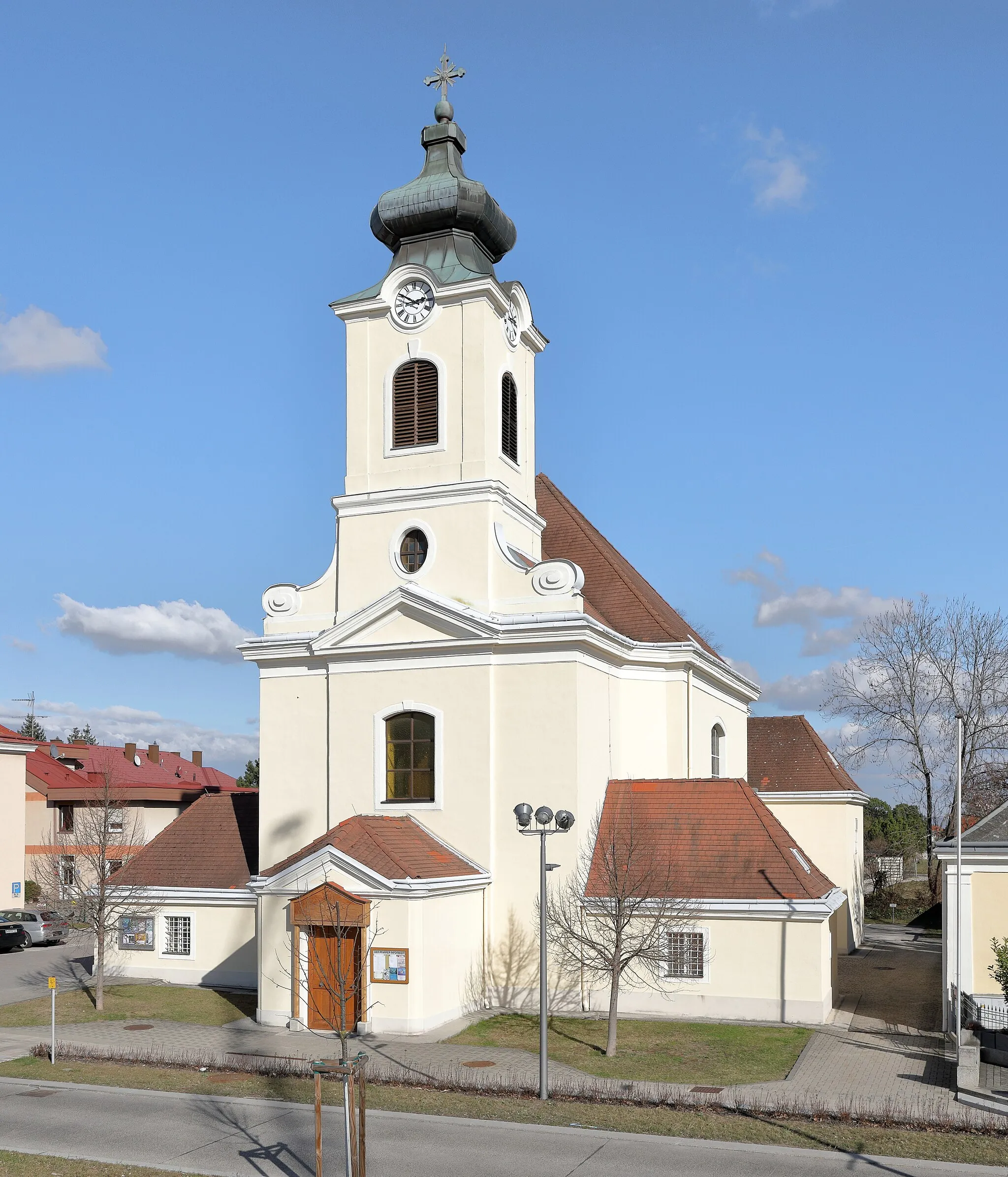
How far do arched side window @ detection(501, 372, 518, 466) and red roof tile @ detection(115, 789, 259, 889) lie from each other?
1130 centimetres

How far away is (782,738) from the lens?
1790 inches

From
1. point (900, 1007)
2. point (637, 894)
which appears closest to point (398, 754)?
point (637, 894)

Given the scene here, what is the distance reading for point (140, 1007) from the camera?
27.7 meters

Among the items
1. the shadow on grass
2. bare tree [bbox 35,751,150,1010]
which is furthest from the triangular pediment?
the shadow on grass

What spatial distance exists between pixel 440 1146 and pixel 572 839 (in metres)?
11.5

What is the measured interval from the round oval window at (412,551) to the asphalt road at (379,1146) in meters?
14.3

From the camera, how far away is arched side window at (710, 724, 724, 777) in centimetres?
3675

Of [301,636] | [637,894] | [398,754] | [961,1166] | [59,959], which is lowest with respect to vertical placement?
[59,959]

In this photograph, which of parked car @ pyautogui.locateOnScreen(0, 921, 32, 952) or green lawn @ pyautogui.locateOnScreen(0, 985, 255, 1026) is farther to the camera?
parked car @ pyautogui.locateOnScreen(0, 921, 32, 952)

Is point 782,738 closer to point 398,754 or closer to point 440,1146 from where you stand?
point 398,754

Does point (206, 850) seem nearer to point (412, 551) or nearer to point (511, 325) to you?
point (412, 551)

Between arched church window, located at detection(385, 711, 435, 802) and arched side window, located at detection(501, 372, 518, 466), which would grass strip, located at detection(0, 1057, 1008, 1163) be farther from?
arched side window, located at detection(501, 372, 518, 466)

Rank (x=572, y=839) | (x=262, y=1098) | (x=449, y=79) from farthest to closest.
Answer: (x=449, y=79) < (x=572, y=839) < (x=262, y=1098)

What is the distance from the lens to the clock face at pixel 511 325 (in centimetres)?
3200
